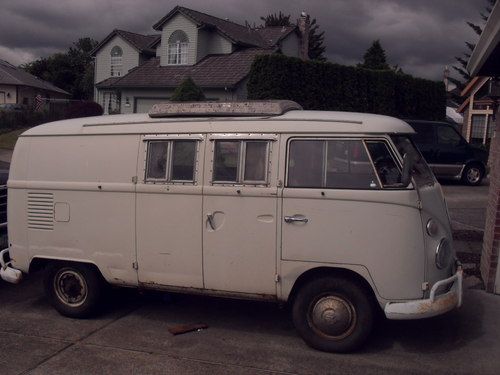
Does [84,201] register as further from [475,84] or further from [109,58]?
[109,58]

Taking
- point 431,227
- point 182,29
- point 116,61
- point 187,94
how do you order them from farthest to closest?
A: 1. point 116,61
2. point 182,29
3. point 187,94
4. point 431,227

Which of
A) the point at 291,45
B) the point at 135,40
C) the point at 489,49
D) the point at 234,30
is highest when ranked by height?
the point at 135,40

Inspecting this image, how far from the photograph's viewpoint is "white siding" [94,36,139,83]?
39.3 m

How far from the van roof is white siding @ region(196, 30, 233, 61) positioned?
92.0 ft

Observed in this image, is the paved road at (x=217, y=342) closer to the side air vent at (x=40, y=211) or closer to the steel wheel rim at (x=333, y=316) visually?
the steel wheel rim at (x=333, y=316)

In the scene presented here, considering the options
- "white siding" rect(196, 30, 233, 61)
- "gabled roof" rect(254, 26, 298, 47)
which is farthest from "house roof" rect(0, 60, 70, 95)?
"gabled roof" rect(254, 26, 298, 47)

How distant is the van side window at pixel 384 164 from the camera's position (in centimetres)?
536

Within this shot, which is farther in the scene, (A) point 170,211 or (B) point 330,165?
(A) point 170,211

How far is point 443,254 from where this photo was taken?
215 inches

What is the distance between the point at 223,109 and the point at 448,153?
562 inches

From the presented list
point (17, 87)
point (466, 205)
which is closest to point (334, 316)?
point (466, 205)

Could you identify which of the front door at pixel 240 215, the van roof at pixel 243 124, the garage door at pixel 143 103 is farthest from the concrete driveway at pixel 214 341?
the garage door at pixel 143 103

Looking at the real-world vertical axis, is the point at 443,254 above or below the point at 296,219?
below

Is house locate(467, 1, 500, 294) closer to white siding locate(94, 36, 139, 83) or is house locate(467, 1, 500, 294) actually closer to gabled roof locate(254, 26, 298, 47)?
gabled roof locate(254, 26, 298, 47)
